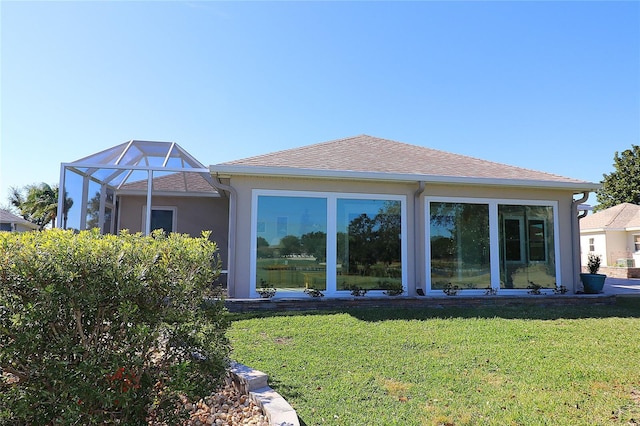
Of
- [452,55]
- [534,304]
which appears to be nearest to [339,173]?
[534,304]

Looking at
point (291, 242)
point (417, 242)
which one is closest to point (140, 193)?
point (291, 242)

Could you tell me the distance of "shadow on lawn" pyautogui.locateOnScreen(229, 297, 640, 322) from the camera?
749 centimetres

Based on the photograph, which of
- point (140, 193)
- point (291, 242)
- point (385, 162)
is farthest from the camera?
point (140, 193)

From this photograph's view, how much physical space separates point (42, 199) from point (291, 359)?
41433mm

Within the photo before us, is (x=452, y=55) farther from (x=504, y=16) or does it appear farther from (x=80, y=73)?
(x=80, y=73)

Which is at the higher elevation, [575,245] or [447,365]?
[575,245]

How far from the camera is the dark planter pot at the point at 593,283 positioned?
388 inches

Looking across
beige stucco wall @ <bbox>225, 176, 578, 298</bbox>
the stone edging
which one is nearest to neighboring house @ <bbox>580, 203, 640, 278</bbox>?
beige stucco wall @ <bbox>225, 176, 578, 298</bbox>

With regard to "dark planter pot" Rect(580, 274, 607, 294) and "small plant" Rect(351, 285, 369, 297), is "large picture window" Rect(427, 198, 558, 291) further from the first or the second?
"small plant" Rect(351, 285, 369, 297)

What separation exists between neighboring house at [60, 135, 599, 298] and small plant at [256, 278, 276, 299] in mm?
47

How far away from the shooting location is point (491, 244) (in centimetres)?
977

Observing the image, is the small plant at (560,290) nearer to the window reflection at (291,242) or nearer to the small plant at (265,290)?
the window reflection at (291,242)

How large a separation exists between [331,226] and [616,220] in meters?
24.7

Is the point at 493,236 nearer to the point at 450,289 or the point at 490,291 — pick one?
the point at 490,291
